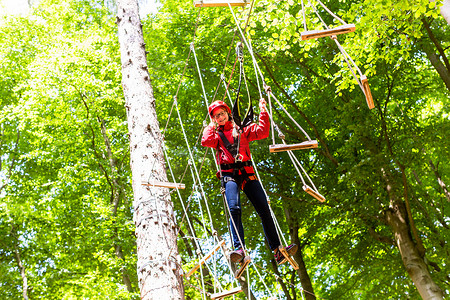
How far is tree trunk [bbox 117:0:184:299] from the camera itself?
155 inches

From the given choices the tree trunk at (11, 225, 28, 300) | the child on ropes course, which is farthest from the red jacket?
the tree trunk at (11, 225, 28, 300)

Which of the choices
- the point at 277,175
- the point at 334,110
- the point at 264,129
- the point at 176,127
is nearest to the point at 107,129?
the point at 176,127

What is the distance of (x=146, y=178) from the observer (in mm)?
4480

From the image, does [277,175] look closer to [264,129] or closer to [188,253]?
[188,253]

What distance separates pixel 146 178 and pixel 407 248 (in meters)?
6.22

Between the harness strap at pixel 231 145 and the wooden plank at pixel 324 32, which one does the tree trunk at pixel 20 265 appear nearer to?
the harness strap at pixel 231 145

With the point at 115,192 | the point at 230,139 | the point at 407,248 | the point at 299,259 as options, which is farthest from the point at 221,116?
Result: the point at 115,192

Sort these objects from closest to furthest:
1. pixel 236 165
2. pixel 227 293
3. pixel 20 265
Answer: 1. pixel 227 293
2. pixel 236 165
3. pixel 20 265

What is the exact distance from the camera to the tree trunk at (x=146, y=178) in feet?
12.9

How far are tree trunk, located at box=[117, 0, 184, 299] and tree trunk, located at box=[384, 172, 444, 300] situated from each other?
18.5ft

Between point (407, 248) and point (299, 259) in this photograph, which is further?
point (299, 259)

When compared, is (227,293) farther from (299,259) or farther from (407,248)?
(299,259)

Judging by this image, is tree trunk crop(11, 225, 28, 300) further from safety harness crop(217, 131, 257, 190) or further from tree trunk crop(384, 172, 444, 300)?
safety harness crop(217, 131, 257, 190)

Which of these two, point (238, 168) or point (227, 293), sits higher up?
point (238, 168)
